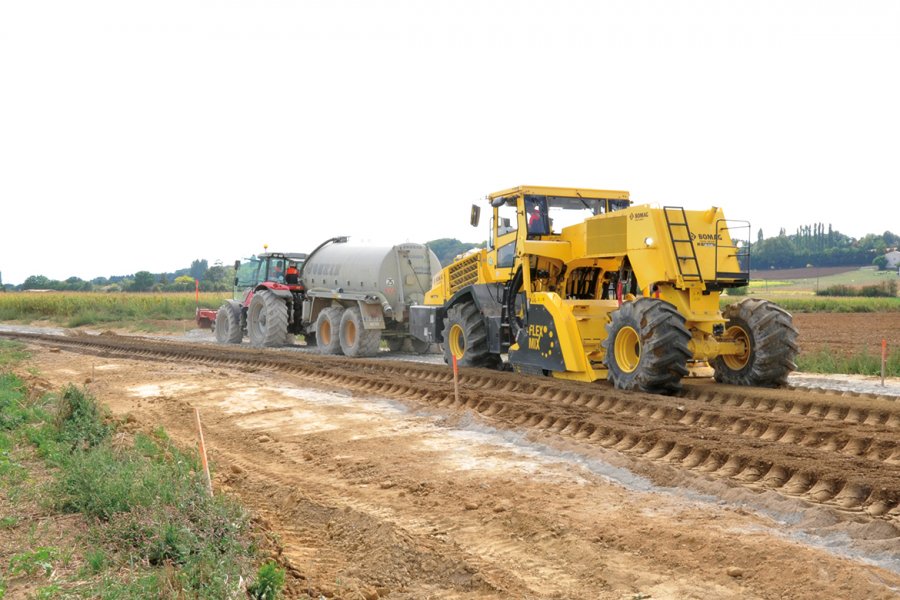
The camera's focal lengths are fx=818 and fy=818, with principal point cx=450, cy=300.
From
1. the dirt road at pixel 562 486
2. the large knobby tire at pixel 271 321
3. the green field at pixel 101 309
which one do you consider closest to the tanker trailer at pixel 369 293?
the large knobby tire at pixel 271 321

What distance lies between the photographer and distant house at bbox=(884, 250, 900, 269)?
77.5m

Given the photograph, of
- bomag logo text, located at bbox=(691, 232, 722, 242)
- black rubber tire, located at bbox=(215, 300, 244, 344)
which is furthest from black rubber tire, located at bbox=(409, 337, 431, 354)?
bomag logo text, located at bbox=(691, 232, 722, 242)

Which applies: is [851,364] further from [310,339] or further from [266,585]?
[310,339]

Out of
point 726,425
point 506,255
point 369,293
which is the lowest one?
point 726,425

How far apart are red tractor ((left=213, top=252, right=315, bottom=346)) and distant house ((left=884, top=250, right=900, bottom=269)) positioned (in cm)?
7014

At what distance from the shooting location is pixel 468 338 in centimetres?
1515

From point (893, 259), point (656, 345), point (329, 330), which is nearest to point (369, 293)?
point (329, 330)

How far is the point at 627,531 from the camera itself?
5.89 m

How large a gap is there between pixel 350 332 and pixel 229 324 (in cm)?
594

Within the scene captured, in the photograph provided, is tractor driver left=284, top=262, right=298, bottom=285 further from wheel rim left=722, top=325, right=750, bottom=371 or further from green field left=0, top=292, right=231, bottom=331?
wheel rim left=722, top=325, right=750, bottom=371

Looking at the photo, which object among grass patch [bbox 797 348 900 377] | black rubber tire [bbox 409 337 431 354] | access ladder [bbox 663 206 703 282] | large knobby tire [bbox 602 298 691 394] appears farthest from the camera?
black rubber tire [bbox 409 337 431 354]

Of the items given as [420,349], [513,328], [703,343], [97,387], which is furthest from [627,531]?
[420,349]

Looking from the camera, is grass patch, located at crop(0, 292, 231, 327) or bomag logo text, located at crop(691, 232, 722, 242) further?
grass patch, located at crop(0, 292, 231, 327)

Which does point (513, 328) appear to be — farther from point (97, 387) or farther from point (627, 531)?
point (627, 531)
